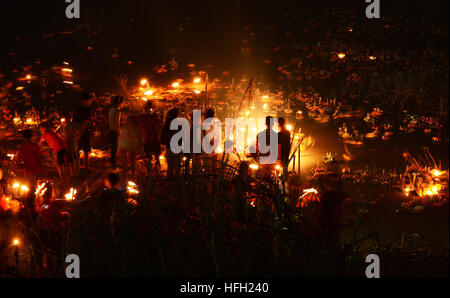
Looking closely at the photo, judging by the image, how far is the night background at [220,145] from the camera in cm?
336

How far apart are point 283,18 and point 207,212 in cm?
2096

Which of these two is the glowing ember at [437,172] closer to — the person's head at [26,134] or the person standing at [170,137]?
the person standing at [170,137]

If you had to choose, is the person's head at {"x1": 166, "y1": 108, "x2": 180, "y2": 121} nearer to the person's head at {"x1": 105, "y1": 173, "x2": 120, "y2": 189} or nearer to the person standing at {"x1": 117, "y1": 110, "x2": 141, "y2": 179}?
the person standing at {"x1": 117, "y1": 110, "x2": 141, "y2": 179}

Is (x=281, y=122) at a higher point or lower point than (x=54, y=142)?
higher

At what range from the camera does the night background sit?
336cm

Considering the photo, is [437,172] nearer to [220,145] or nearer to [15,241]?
[220,145]

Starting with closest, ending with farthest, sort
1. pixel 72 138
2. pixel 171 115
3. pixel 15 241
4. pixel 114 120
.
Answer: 1. pixel 15 241
2. pixel 171 115
3. pixel 72 138
4. pixel 114 120

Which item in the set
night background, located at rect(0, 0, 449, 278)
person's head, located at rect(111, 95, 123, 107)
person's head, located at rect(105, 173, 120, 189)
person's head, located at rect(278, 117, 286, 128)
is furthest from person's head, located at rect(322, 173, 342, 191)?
person's head, located at rect(111, 95, 123, 107)

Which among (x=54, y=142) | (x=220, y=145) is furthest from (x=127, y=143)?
(x=220, y=145)

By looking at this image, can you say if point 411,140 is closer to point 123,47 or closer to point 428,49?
point 428,49

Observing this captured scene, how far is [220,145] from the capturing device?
30.3 feet

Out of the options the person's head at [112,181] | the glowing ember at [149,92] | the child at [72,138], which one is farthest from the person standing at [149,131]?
the glowing ember at [149,92]

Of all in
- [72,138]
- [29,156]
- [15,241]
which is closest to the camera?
[15,241]
